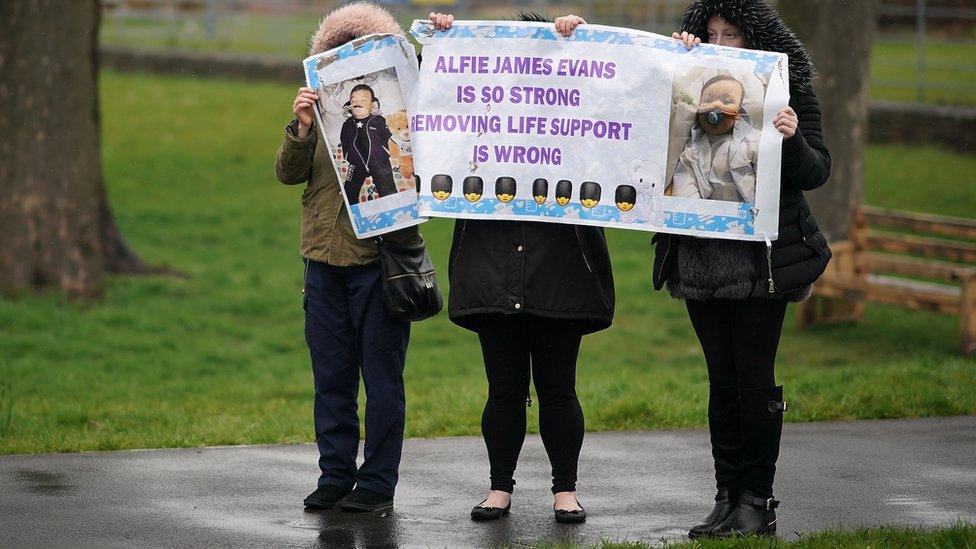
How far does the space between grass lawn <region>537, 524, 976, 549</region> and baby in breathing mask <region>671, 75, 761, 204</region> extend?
1.30 meters

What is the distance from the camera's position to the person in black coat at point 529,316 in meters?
5.34

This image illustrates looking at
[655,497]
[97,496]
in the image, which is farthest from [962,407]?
[97,496]

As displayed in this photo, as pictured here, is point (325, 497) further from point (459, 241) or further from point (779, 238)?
point (779, 238)

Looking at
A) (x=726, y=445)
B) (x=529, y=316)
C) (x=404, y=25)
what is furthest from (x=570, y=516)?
(x=404, y=25)

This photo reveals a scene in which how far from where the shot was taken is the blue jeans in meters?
5.68

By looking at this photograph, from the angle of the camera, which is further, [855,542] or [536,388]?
[536,388]

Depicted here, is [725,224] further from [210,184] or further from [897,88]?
[897,88]

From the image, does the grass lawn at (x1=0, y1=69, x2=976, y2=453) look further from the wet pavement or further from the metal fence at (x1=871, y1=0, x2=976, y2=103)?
the metal fence at (x1=871, y1=0, x2=976, y2=103)

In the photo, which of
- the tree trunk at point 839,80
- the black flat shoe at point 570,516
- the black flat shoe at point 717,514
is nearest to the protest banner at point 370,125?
the black flat shoe at point 570,516

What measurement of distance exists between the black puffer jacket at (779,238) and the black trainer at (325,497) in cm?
170

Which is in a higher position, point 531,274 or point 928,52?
point 928,52

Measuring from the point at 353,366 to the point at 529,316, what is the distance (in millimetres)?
878

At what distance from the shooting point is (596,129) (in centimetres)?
542

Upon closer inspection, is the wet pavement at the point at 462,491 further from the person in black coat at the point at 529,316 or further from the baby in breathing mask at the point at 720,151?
the baby in breathing mask at the point at 720,151
